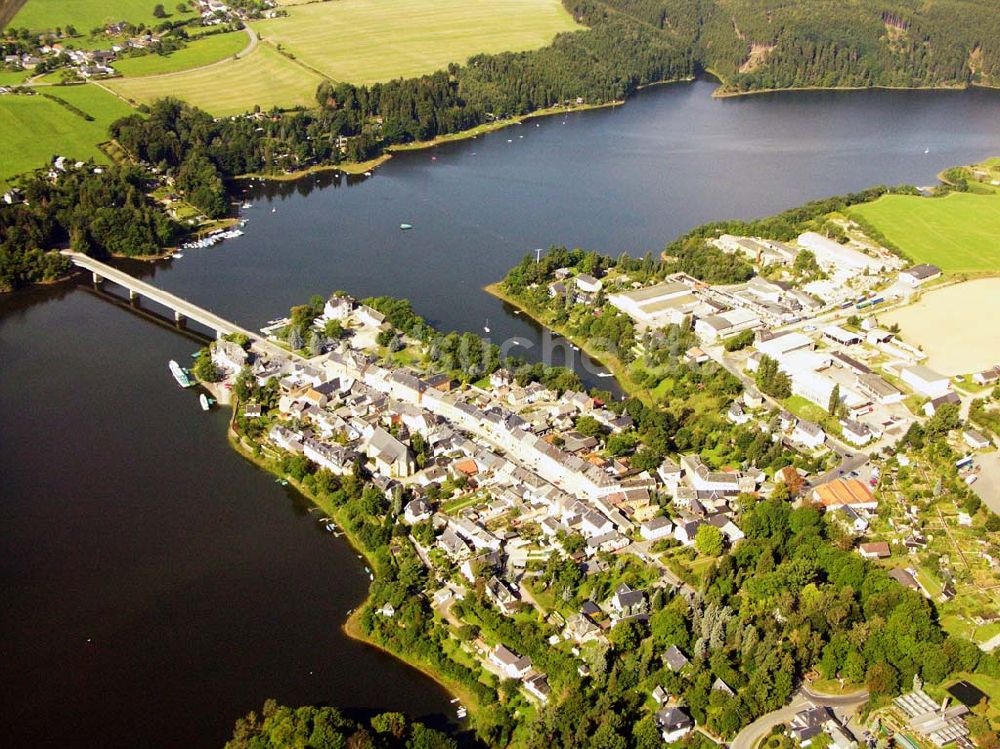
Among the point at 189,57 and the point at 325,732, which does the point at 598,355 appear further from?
the point at 189,57

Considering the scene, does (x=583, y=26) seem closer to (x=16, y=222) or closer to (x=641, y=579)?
(x=16, y=222)

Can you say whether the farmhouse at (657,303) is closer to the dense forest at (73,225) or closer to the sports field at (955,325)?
the sports field at (955,325)

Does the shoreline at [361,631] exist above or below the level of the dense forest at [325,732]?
below

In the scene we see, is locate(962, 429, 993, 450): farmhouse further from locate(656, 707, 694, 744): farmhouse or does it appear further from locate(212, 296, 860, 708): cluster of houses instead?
locate(656, 707, 694, 744): farmhouse

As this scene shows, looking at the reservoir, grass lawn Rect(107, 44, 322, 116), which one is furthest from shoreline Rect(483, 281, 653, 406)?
grass lawn Rect(107, 44, 322, 116)

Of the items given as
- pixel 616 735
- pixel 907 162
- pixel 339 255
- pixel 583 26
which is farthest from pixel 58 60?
pixel 616 735

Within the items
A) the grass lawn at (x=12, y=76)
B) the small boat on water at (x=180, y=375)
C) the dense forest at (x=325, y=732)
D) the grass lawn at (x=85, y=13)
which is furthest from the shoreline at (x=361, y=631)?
the grass lawn at (x=85, y=13)
